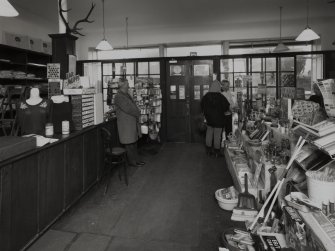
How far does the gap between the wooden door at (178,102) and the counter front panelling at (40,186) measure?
14.2ft

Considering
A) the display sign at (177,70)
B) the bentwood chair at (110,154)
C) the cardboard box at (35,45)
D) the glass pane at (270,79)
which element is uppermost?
the cardboard box at (35,45)

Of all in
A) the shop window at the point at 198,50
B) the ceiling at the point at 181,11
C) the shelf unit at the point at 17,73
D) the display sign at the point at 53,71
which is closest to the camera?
the display sign at the point at 53,71

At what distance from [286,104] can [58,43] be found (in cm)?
342

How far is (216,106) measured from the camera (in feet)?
21.4

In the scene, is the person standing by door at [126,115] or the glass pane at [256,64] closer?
the person standing by door at [126,115]

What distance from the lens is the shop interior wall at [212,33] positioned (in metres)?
8.72

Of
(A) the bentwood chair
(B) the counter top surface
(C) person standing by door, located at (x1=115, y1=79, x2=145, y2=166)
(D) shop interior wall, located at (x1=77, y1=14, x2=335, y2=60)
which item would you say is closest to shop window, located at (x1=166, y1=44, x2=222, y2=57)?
(D) shop interior wall, located at (x1=77, y1=14, x2=335, y2=60)

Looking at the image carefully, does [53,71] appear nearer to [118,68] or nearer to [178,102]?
[178,102]

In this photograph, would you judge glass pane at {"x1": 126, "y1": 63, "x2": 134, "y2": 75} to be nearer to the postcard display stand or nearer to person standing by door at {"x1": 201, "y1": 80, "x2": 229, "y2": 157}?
the postcard display stand

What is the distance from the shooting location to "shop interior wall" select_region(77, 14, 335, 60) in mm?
8719

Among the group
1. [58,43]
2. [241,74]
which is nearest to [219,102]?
[241,74]

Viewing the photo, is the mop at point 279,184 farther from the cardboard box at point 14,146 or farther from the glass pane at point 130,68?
the glass pane at point 130,68

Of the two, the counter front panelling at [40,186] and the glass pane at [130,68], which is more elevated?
the glass pane at [130,68]

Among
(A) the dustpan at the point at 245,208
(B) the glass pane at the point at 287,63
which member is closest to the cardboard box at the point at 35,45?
(B) the glass pane at the point at 287,63
